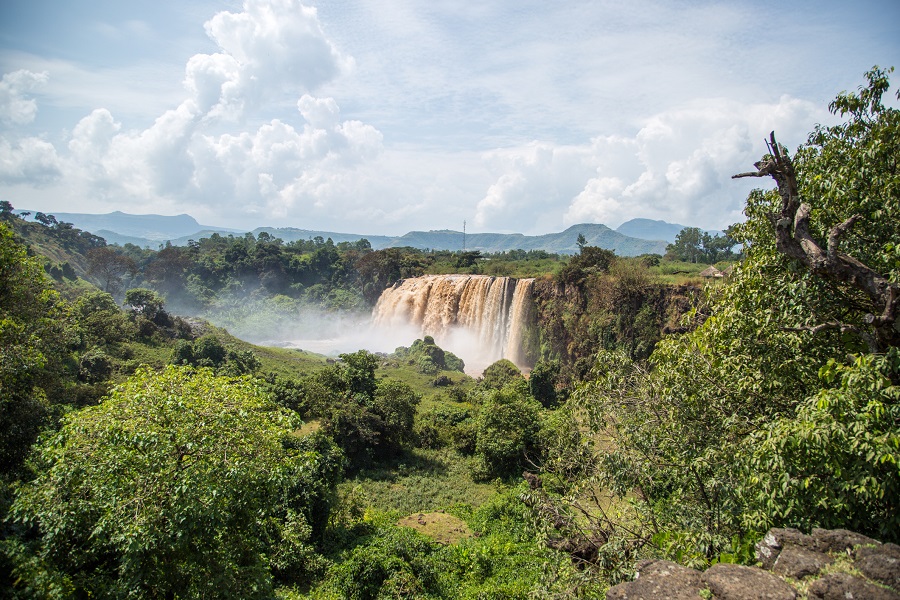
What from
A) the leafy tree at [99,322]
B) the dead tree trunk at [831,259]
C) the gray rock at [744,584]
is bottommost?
the leafy tree at [99,322]

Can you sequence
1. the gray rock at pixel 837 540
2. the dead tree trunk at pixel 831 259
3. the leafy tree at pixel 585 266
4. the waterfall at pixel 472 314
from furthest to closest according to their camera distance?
the waterfall at pixel 472 314 → the leafy tree at pixel 585 266 → the dead tree trunk at pixel 831 259 → the gray rock at pixel 837 540

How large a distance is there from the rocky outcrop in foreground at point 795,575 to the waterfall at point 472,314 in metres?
40.9

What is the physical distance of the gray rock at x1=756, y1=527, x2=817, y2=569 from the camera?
5168mm

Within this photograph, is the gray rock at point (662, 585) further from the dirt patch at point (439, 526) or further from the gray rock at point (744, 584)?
the dirt patch at point (439, 526)

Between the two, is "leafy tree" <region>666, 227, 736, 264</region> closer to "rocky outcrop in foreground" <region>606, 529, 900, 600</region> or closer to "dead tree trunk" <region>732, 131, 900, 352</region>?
"dead tree trunk" <region>732, 131, 900, 352</region>

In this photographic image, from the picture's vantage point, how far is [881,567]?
4.49 metres

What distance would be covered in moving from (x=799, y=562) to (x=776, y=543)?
1.42 feet

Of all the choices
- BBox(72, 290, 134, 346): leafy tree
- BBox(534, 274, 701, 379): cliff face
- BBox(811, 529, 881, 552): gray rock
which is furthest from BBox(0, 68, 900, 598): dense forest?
BBox(534, 274, 701, 379): cliff face

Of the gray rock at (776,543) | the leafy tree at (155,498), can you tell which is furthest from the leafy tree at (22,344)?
the gray rock at (776,543)

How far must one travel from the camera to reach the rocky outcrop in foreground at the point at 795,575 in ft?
14.6

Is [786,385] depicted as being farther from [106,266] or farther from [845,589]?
[106,266]

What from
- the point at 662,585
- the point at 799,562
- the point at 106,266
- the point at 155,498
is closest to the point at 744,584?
the point at 799,562

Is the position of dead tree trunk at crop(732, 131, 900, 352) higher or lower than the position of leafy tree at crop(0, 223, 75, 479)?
higher

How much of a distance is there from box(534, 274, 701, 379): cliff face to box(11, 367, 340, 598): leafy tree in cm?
2616
